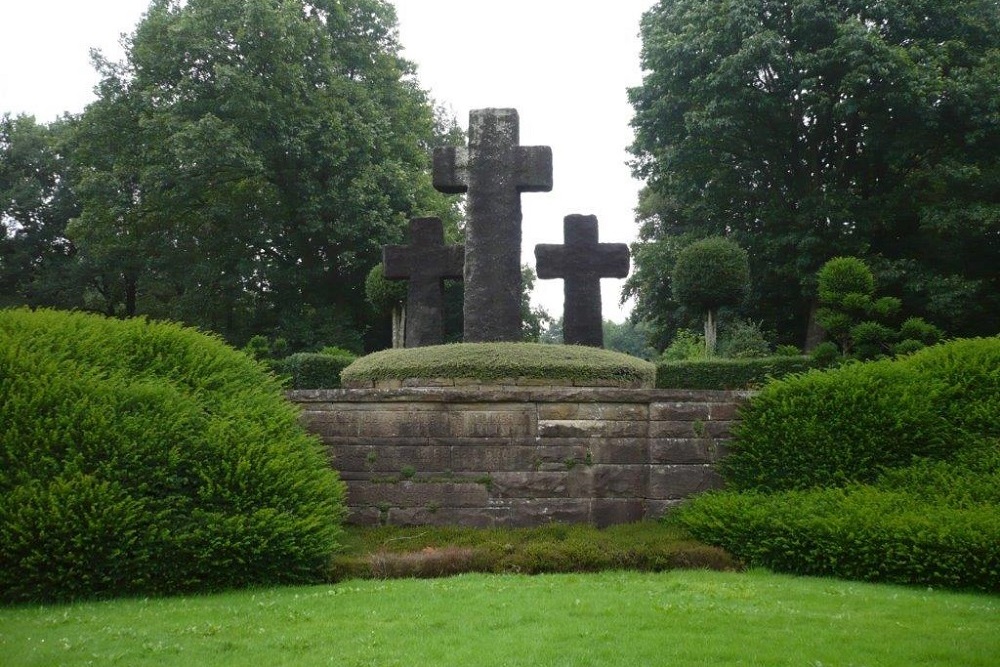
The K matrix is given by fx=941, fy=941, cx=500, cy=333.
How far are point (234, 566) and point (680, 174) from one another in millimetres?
20495

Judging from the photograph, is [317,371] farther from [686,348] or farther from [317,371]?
[686,348]

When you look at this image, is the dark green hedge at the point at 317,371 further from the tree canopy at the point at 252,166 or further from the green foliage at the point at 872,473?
the green foliage at the point at 872,473

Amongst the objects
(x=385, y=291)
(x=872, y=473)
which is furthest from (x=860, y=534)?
(x=385, y=291)

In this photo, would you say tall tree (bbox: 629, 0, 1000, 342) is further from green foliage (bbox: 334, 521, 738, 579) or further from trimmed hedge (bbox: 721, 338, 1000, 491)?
green foliage (bbox: 334, 521, 738, 579)

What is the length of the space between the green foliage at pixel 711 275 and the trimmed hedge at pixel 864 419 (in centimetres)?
939

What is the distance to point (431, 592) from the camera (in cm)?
605

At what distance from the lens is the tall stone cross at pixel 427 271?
535 inches

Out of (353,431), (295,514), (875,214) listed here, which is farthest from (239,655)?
(875,214)

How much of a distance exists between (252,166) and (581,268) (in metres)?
13.3

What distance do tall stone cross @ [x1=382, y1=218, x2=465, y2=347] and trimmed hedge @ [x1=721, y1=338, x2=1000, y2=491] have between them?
6140 millimetres

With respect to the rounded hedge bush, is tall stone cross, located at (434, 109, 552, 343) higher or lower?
higher

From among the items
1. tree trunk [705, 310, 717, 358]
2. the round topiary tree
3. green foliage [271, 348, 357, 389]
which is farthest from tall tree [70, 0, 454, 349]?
tree trunk [705, 310, 717, 358]

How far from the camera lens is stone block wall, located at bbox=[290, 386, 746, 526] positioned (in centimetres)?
834

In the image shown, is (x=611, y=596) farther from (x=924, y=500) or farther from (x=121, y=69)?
(x=121, y=69)
